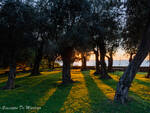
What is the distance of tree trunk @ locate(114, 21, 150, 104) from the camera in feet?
16.5

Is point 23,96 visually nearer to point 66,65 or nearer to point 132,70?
point 66,65

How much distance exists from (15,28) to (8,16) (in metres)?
0.96

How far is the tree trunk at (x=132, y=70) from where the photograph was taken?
503 centimetres

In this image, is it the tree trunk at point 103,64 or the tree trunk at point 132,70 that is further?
the tree trunk at point 103,64

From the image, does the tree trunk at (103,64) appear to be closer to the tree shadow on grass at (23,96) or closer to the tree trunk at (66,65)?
the tree trunk at (66,65)

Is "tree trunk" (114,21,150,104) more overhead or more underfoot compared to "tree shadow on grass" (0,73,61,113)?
more overhead

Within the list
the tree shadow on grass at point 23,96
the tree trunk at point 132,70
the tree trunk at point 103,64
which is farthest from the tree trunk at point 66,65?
the tree trunk at point 132,70

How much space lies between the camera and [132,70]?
523cm

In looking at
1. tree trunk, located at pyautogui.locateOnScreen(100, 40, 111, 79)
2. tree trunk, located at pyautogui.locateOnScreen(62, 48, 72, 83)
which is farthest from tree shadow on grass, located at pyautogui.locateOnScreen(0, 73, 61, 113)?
tree trunk, located at pyautogui.locateOnScreen(100, 40, 111, 79)

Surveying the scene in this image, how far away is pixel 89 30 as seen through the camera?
367 inches

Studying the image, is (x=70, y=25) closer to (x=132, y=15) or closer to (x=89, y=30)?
(x=89, y=30)

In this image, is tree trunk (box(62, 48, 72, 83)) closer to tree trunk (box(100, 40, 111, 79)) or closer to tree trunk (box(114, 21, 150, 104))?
tree trunk (box(100, 40, 111, 79))

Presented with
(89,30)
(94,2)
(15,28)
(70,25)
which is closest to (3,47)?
(15,28)

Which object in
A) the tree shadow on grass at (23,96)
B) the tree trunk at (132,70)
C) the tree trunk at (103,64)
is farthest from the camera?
the tree trunk at (103,64)
